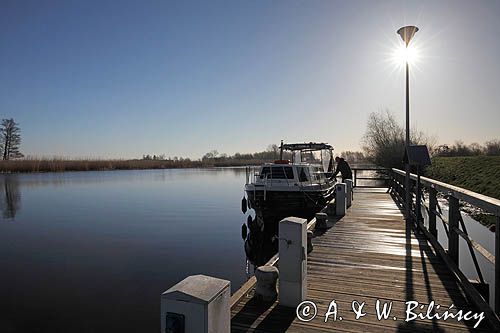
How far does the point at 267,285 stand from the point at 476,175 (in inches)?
791

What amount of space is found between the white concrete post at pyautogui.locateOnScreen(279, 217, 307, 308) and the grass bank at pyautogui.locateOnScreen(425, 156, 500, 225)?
38.2 ft

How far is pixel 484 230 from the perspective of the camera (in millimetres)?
11633

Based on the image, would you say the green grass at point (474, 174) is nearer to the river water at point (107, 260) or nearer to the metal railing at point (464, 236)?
the river water at point (107, 260)

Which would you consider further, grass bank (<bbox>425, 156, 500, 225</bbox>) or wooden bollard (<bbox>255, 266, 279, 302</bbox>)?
grass bank (<bbox>425, 156, 500, 225</bbox>)

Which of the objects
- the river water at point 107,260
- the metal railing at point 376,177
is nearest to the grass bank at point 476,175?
the river water at point 107,260

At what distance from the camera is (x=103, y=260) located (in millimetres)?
8906

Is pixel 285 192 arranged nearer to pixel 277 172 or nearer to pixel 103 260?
pixel 277 172

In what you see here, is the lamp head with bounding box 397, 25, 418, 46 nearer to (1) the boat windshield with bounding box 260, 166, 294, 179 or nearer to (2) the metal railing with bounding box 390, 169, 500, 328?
(2) the metal railing with bounding box 390, 169, 500, 328

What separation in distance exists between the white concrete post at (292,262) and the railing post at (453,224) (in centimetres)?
218

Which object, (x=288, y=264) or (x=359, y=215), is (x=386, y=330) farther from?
(x=359, y=215)

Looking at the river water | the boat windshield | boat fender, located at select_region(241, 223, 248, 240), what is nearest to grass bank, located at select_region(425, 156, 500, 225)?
the river water

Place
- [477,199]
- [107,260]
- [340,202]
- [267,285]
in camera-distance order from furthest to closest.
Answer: [340,202] → [107,260] → [267,285] → [477,199]

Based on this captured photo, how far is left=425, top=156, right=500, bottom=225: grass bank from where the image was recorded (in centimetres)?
1415

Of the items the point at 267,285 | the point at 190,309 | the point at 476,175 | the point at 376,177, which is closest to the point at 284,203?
the point at 267,285
